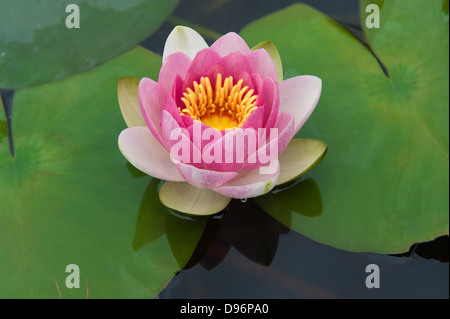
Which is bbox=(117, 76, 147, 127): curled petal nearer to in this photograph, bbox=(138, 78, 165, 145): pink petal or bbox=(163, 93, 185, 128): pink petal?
bbox=(138, 78, 165, 145): pink petal

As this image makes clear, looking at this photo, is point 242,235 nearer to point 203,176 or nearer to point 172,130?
point 203,176

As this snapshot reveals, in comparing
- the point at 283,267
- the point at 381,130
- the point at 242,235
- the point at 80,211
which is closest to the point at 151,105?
the point at 80,211

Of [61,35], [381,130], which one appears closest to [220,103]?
[381,130]

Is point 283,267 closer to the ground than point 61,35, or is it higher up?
closer to the ground

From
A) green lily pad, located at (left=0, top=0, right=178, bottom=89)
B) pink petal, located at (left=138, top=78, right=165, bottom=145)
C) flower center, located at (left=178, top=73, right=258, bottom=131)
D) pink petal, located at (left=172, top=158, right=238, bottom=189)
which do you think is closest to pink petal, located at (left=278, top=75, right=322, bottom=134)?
flower center, located at (left=178, top=73, right=258, bottom=131)

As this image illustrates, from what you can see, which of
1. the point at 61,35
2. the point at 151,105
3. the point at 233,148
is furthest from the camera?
the point at 61,35

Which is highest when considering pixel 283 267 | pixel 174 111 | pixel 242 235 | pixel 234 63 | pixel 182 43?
pixel 182 43

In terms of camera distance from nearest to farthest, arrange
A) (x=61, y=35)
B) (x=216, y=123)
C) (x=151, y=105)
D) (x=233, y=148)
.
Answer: (x=233, y=148) < (x=151, y=105) < (x=216, y=123) < (x=61, y=35)

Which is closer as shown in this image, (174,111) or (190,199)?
(174,111)
